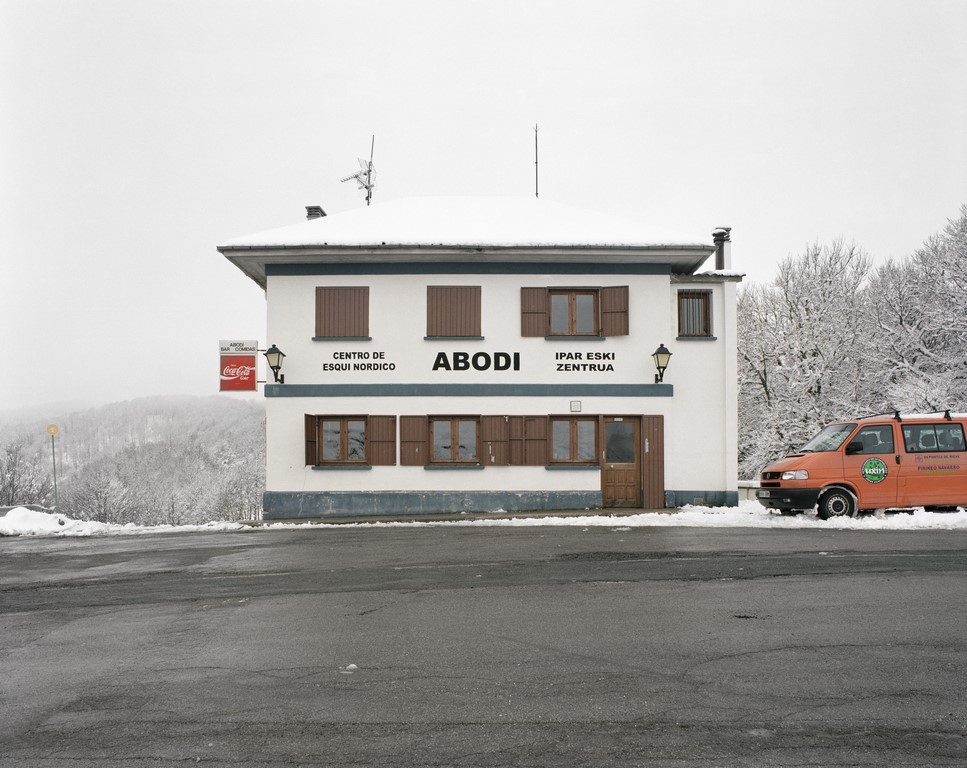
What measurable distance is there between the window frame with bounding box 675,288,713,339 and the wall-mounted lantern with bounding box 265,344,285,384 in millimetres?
9960

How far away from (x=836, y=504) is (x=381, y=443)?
10200mm

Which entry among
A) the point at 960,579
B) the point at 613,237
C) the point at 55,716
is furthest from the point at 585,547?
the point at 613,237

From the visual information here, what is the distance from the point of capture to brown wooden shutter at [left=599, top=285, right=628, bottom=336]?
63.0 feet

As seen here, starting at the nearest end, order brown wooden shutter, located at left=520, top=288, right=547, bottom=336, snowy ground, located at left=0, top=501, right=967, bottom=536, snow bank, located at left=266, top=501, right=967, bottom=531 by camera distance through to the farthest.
→ 1. snow bank, located at left=266, top=501, right=967, bottom=531
2. snowy ground, located at left=0, top=501, right=967, bottom=536
3. brown wooden shutter, located at left=520, top=288, right=547, bottom=336

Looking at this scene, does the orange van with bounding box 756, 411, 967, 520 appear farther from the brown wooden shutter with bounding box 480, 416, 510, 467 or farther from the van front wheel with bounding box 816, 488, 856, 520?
the brown wooden shutter with bounding box 480, 416, 510, 467

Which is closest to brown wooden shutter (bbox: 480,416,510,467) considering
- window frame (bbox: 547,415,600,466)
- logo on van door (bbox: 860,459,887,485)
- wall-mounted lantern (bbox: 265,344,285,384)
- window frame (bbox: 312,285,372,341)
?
window frame (bbox: 547,415,600,466)

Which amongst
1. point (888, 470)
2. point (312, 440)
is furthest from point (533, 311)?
point (888, 470)

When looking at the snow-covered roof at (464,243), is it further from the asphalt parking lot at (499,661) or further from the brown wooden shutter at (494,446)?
the asphalt parking lot at (499,661)

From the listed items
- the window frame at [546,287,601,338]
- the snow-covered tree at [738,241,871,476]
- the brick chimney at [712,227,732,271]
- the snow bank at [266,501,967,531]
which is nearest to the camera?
the snow bank at [266,501,967,531]

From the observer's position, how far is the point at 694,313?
19.7m

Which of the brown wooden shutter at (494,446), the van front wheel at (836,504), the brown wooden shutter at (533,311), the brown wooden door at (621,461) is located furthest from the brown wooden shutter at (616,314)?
the van front wheel at (836,504)

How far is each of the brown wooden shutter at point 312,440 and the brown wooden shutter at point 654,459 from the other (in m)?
8.01

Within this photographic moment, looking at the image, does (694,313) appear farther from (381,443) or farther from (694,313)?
(381,443)

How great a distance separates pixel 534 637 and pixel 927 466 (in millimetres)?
11464
